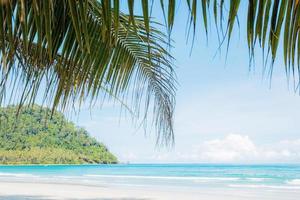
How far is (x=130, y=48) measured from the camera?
1.82 m

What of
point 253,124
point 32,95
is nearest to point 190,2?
point 32,95

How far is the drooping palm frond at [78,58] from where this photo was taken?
2.30 feet

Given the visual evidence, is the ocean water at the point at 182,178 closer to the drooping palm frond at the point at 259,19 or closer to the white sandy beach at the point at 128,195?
the white sandy beach at the point at 128,195

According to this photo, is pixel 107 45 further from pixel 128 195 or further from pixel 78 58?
pixel 128 195

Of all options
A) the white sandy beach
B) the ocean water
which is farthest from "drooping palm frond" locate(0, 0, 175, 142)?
the ocean water

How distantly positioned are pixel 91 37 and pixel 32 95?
41 centimetres

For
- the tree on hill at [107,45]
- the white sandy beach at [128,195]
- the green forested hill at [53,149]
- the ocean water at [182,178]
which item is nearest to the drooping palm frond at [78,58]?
the tree on hill at [107,45]

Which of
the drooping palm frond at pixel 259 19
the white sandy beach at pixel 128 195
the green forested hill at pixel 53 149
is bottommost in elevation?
the white sandy beach at pixel 128 195

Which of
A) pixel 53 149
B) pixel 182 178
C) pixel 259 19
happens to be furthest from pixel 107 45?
pixel 53 149

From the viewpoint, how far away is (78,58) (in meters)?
1.35

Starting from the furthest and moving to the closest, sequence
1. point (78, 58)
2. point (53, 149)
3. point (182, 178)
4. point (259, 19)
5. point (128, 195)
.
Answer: point (53, 149) < point (182, 178) < point (128, 195) < point (78, 58) < point (259, 19)

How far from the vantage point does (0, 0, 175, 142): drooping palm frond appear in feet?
2.30

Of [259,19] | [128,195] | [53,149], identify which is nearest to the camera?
[259,19]

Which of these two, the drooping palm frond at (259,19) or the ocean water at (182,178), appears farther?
the ocean water at (182,178)
